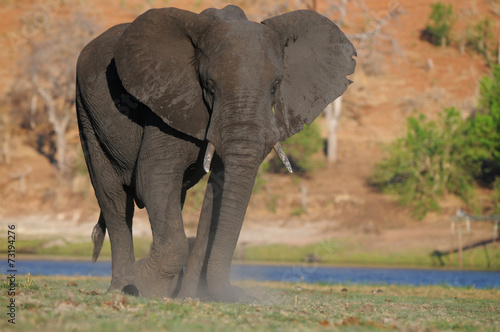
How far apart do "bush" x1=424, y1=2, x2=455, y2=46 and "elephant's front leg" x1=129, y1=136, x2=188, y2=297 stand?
56.2 meters

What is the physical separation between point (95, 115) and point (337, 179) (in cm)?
3162

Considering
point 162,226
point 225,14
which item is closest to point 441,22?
point 225,14

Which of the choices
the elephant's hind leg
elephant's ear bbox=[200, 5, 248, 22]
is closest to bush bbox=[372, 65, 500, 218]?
the elephant's hind leg

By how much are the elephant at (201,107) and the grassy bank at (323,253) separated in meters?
19.8

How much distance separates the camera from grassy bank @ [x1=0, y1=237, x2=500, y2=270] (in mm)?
27838

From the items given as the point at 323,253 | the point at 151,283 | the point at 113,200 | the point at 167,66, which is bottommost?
the point at 151,283

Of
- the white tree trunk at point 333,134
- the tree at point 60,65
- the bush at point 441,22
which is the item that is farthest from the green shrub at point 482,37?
the tree at point 60,65

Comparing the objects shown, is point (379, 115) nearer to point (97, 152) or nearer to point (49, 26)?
point (49, 26)

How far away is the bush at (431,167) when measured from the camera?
113 feet

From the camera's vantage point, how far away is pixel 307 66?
9.23 metres

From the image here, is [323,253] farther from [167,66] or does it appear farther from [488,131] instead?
[167,66]

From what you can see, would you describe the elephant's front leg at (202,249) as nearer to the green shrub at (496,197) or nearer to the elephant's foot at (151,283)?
the elephant's foot at (151,283)

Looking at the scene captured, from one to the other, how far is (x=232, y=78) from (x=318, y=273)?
19.5 metres

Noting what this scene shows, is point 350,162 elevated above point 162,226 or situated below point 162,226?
above
